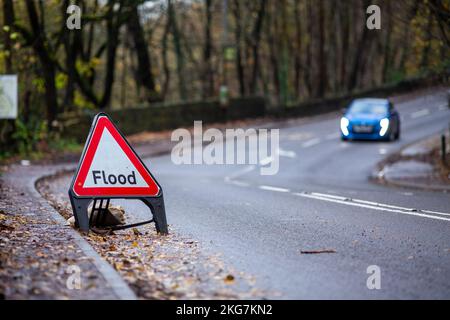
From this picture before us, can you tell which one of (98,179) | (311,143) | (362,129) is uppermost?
(98,179)

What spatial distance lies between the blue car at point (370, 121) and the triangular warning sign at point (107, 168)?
2570cm

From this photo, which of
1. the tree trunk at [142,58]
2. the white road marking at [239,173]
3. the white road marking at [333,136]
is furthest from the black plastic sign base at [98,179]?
the tree trunk at [142,58]

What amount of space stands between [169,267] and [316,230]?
125 inches

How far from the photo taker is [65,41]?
34594 mm

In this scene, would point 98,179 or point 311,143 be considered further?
point 311,143

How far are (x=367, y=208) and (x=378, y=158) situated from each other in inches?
643

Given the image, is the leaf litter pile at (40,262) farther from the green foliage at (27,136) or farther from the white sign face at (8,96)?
the green foliage at (27,136)

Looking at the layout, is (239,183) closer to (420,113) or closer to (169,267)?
(169,267)

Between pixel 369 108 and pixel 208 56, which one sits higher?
pixel 208 56

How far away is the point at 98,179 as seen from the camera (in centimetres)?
1039

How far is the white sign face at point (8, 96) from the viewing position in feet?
89.0

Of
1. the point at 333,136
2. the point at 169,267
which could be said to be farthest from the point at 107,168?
the point at 333,136

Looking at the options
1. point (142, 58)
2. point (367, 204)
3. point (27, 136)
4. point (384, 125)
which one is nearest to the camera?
point (367, 204)

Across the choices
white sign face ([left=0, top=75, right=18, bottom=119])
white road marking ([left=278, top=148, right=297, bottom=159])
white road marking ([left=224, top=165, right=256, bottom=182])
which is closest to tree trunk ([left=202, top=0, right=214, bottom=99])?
white road marking ([left=278, top=148, right=297, bottom=159])
